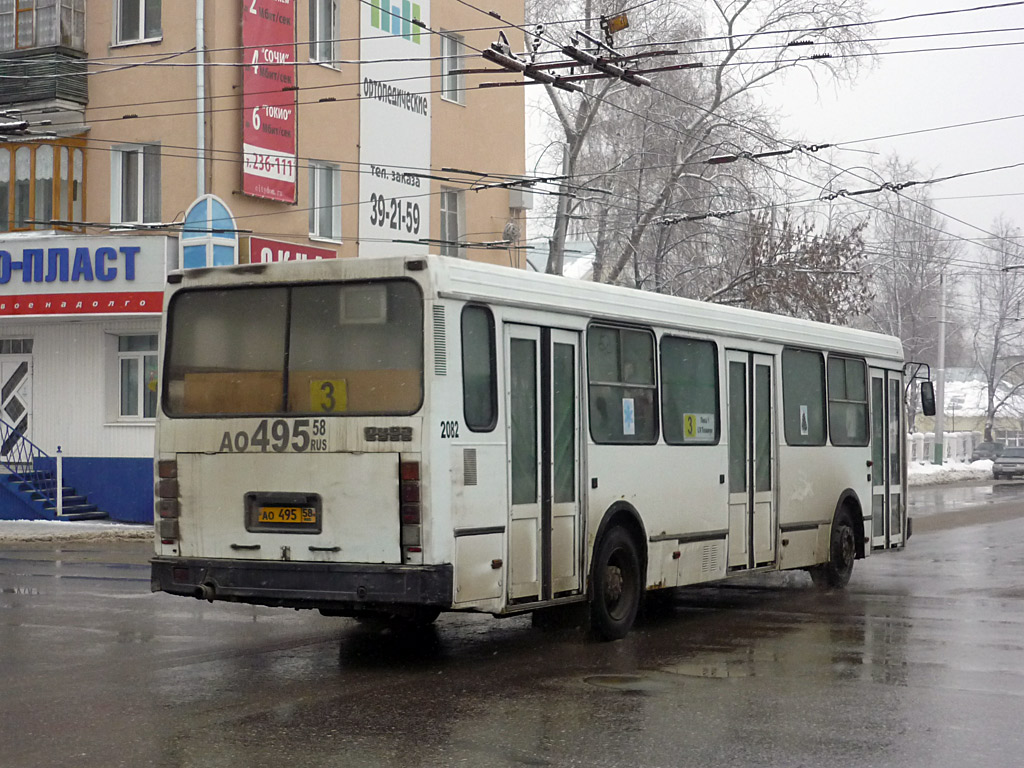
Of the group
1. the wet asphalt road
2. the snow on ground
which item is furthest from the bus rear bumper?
the snow on ground

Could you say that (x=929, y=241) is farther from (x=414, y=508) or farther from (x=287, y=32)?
(x=414, y=508)

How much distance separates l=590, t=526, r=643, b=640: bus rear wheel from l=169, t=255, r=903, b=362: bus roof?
69.9 inches

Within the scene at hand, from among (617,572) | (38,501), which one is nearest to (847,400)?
(617,572)

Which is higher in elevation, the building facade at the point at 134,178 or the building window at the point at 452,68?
the building window at the point at 452,68

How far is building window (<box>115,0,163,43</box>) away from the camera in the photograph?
26.4 metres

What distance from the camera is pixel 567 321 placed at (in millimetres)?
10992

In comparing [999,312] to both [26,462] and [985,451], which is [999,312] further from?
[26,462]

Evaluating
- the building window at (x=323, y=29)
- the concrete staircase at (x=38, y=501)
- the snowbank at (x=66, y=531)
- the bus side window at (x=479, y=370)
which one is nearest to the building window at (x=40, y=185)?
the concrete staircase at (x=38, y=501)

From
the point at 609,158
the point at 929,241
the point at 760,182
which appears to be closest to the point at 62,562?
the point at 760,182

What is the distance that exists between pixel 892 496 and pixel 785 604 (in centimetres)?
342

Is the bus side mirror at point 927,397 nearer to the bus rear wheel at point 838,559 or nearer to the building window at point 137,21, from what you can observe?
the bus rear wheel at point 838,559

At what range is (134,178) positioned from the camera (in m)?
26.6

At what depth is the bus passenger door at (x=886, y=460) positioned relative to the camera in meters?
16.8

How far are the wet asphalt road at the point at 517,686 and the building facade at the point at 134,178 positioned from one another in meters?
11.3
